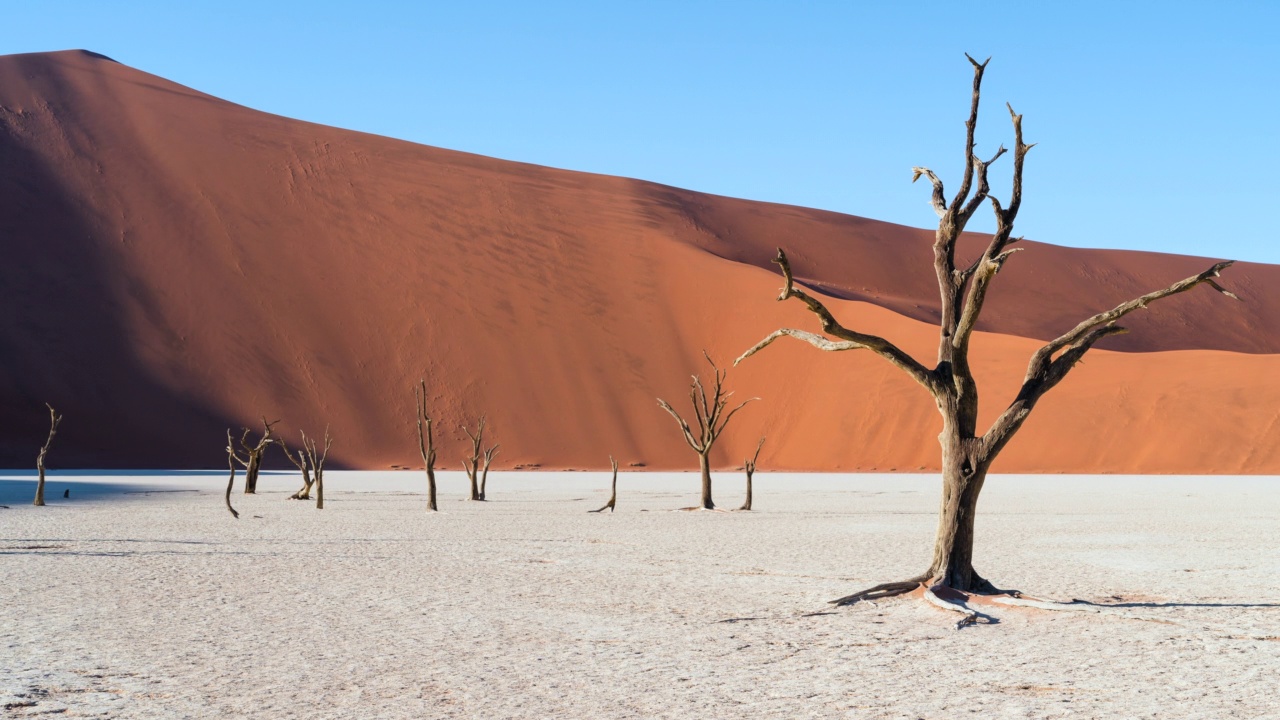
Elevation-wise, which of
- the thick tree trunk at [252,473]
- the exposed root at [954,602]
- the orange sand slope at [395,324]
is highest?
the orange sand slope at [395,324]

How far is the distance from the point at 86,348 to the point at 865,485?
37844mm

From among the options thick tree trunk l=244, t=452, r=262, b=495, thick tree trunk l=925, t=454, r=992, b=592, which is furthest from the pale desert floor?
thick tree trunk l=244, t=452, r=262, b=495

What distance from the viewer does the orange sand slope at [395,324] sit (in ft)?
175

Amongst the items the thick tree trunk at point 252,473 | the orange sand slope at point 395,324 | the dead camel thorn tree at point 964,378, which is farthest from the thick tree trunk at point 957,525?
the orange sand slope at point 395,324

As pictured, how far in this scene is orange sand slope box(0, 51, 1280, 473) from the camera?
53.4m

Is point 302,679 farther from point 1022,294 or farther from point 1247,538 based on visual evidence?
point 1022,294

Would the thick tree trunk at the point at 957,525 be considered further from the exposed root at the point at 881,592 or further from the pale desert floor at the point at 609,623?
the pale desert floor at the point at 609,623

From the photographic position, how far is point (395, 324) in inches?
2453

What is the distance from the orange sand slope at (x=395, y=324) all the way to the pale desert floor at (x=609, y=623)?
34660 millimetres

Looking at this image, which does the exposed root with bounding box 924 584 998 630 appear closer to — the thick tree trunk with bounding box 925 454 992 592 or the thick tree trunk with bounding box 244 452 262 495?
the thick tree trunk with bounding box 925 454 992 592

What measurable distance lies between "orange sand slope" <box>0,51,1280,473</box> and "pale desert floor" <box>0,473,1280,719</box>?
34.7 m

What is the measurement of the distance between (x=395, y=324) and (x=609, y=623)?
2142 inches

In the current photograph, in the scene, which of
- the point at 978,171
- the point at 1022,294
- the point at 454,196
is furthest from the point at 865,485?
the point at 1022,294

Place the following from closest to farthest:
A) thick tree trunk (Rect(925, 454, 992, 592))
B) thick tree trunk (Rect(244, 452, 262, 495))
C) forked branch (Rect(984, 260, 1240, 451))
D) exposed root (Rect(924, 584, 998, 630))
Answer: exposed root (Rect(924, 584, 998, 630)), forked branch (Rect(984, 260, 1240, 451)), thick tree trunk (Rect(925, 454, 992, 592)), thick tree trunk (Rect(244, 452, 262, 495))
